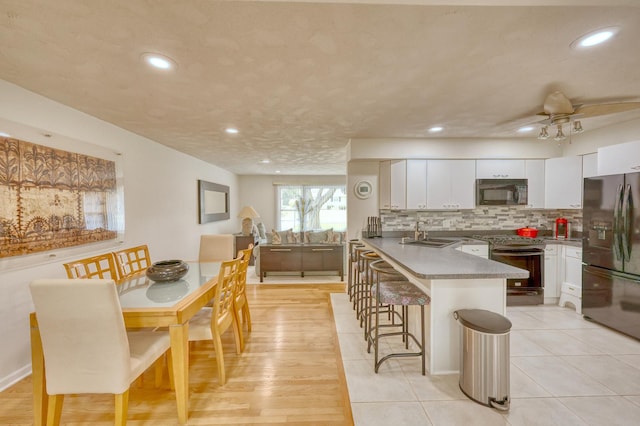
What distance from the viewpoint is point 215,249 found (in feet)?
11.7

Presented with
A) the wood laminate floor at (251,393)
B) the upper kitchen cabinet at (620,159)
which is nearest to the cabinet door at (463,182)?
the upper kitchen cabinet at (620,159)

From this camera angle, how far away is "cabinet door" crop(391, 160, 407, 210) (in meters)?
4.07

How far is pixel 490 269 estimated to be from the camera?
2.07 metres

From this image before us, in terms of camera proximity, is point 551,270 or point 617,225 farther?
point 551,270

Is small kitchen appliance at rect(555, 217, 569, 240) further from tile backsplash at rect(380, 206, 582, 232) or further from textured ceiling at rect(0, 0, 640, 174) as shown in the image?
textured ceiling at rect(0, 0, 640, 174)

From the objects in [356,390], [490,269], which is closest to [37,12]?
[356,390]

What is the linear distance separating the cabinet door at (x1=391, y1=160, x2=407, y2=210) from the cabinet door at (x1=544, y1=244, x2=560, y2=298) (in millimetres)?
1929

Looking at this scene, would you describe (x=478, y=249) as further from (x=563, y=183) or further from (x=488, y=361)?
(x=488, y=361)

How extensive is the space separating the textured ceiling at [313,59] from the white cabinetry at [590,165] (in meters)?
0.56

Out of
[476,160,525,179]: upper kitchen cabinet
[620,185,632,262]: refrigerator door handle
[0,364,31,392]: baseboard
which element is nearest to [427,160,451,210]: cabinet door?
[476,160,525,179]: upper kitchen cabinet

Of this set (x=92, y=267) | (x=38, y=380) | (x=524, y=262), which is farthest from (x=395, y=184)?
(x=38, y=380)

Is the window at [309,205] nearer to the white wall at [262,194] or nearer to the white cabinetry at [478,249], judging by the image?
the white wall at [262,194]

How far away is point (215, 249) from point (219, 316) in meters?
1.48

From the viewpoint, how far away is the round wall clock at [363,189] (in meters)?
4.35
